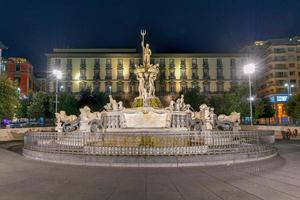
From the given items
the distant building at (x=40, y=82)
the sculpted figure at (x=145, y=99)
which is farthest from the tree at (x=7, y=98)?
the distant building at (x=40, y=82)

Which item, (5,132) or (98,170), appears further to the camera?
(5,132)

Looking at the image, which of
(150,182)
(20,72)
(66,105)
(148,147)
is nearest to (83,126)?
(148,147)

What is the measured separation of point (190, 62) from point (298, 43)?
Result: 1402 inches

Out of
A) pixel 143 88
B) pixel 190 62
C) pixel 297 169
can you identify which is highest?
pixel 190 62

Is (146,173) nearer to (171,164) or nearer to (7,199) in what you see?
(171,164)

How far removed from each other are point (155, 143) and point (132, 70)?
7929 cm

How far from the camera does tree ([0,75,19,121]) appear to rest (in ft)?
106

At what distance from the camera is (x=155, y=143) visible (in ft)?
42.6

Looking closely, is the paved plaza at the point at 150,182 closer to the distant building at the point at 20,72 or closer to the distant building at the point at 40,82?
the distant building at the point at 20,72

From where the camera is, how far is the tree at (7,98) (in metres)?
32.2

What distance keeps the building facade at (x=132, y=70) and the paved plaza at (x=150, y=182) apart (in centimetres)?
7927

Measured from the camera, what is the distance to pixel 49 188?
26.3 feet

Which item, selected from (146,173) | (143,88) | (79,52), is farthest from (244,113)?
(79,52)

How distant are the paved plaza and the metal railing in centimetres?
132
